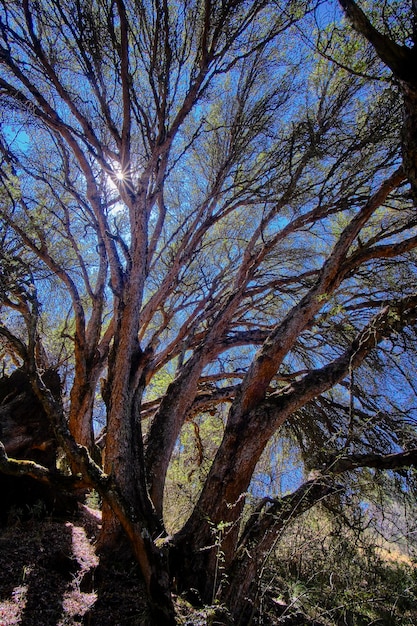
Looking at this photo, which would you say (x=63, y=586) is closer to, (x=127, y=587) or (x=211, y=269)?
(x=127, y=587)

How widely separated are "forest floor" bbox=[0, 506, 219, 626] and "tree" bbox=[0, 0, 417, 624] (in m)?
0.32

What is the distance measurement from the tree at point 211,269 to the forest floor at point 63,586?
317 millimetres

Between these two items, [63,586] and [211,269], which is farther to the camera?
[211,269]

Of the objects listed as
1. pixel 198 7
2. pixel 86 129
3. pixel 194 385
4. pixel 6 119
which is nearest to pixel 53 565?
pixel 194 385

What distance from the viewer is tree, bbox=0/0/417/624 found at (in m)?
2.64

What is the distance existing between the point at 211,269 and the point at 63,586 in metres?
5.30

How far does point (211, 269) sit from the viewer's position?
697 cm

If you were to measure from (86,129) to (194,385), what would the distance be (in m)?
3.13

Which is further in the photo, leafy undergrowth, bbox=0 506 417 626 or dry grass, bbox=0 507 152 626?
dry grass, bbox=0 507 152 626

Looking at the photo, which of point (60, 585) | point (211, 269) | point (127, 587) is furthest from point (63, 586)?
point (211, 269)

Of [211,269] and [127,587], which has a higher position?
[211,269]

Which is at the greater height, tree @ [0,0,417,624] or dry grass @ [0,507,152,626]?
tree @ [0,0,417,624]

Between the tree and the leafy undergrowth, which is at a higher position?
the tree

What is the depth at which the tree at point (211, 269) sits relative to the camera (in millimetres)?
2641
